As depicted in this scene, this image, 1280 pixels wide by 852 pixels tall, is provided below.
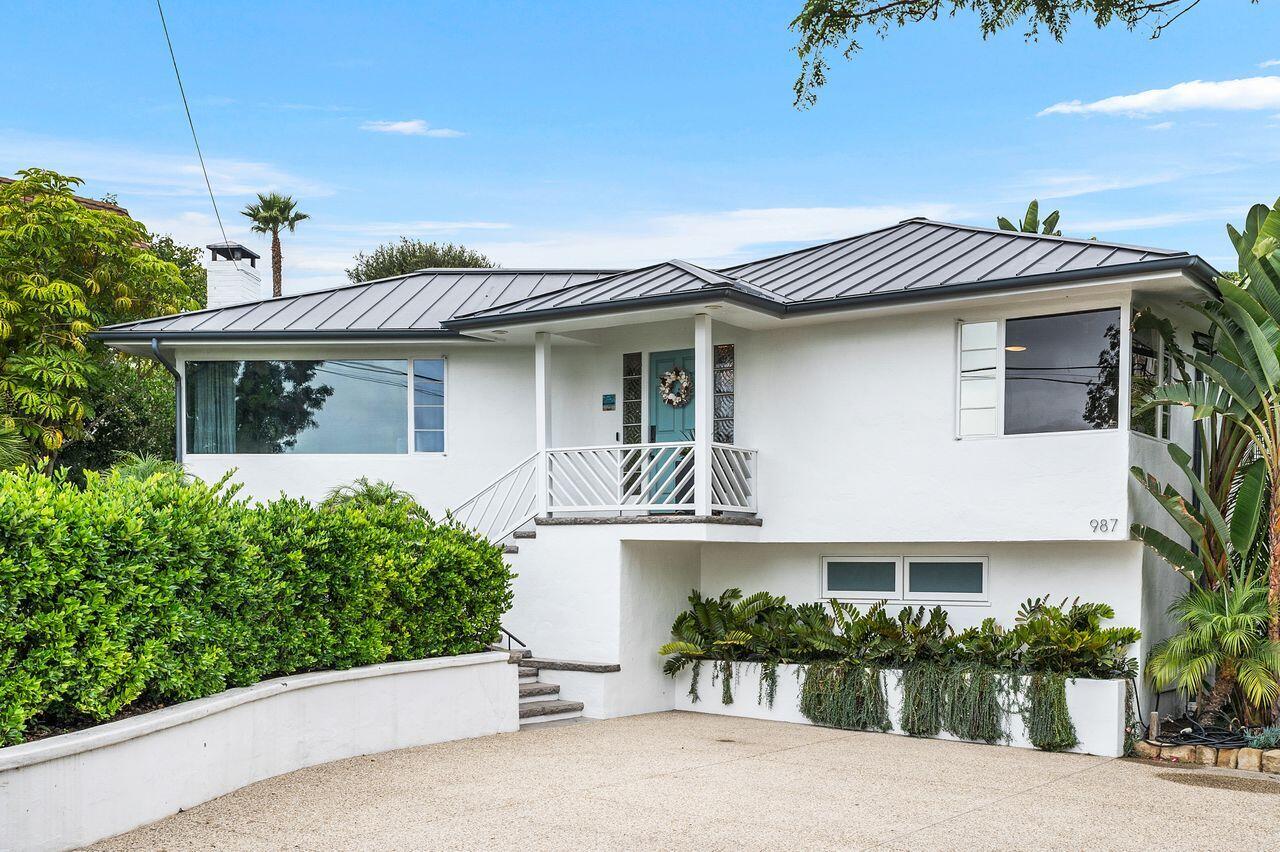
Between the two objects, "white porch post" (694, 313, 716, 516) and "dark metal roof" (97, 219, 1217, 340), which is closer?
"dark metal roof" (97, 219, 1217, 340)

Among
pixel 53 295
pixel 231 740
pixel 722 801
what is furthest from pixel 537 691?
pixel 53 295

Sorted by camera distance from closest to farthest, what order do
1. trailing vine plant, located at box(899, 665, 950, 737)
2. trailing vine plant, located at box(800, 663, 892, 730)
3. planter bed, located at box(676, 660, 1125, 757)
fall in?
planter bed, located at box(676, 660, 1125, 757) → trailing vine plant, located at box(899, 665, 950, 737) → trailing vine plant, located at box(800, 663, 892, 730)

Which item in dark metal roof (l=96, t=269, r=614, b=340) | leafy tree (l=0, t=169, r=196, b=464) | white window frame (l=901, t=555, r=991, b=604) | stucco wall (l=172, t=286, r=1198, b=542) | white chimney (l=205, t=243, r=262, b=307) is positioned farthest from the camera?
white chimney (l=205, t=243, r=262, b=307)

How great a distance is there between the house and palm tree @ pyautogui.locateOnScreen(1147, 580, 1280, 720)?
514mm

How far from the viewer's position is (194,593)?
7.35 metres

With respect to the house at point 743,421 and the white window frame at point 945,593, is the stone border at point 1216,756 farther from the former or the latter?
the white window frame at point 945,593

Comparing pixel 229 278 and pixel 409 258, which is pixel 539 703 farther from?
pixel 409 258

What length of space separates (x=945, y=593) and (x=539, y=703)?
444 cm

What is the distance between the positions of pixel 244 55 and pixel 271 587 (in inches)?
622

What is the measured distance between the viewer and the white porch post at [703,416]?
11.9 m

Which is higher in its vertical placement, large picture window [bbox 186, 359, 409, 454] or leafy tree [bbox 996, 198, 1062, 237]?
leafy tree [bbox 996, 198, 1062, 237]

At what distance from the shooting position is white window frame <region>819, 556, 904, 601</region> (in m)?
12.2

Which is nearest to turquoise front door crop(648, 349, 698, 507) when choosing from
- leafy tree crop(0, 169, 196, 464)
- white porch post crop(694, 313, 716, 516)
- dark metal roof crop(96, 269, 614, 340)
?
white porch post crop(694, 313, 716, 516)

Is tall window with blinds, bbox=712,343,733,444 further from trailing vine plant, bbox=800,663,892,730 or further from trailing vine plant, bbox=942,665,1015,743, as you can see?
trailing vine plant, bbox=942,665,1015,743
